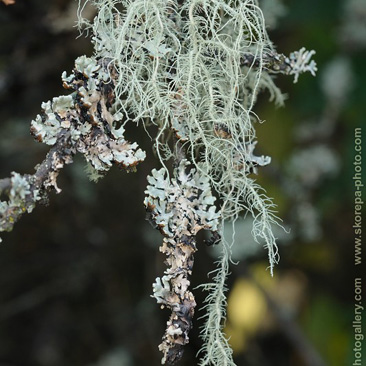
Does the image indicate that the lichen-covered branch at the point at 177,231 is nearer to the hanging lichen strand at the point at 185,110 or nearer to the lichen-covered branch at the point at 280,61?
the hanging lichen strand at the point at 185,110

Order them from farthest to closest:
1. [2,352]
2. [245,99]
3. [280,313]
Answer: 1. [2,352]
2. [280,313]
3. [245,99]

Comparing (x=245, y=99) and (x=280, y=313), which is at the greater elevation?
(x=280, y=313)

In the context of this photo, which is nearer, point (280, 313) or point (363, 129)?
point (280, 313)

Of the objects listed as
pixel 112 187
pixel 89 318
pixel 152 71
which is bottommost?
pixel 152 71

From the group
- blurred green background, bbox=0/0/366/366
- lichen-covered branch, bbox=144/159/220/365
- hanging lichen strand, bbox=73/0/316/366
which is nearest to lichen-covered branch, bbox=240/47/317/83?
hanging lichen strand, bbox=73/0/316/366

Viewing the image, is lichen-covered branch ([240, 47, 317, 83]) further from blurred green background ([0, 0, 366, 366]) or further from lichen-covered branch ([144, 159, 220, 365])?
blurred green background ([0, 0, 366, 366])

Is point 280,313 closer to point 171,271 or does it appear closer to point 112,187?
point 112,187

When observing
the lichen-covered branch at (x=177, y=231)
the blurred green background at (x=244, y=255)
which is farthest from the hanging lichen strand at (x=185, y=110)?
the blurred green background at (x=244, y=255)

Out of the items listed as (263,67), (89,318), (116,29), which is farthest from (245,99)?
(89,318)
